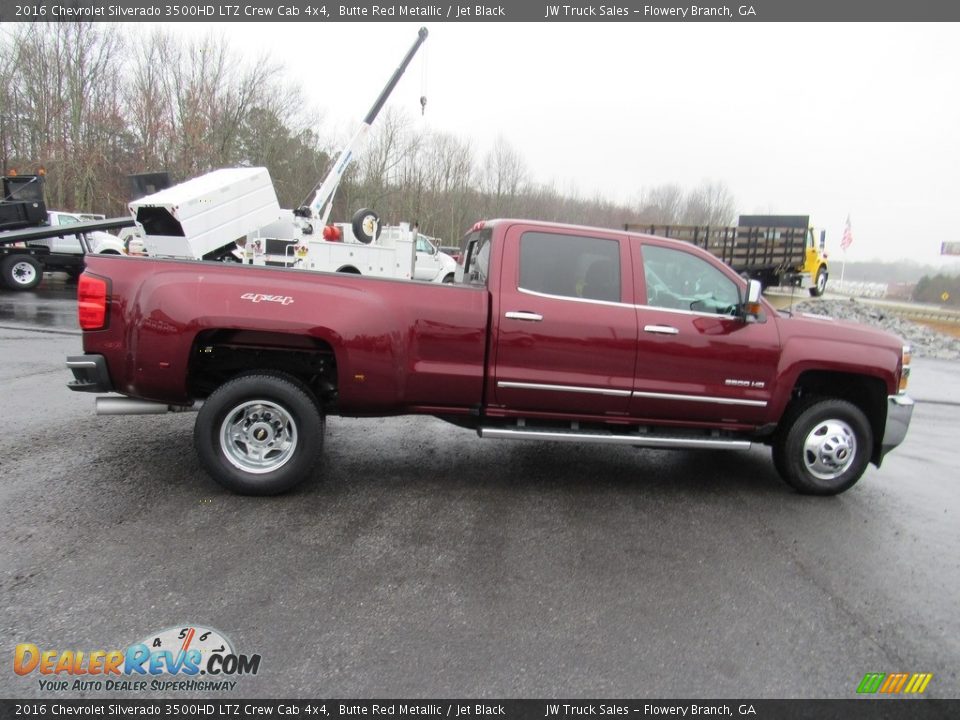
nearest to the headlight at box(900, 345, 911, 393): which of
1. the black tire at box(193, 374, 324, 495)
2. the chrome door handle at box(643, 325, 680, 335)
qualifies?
the chrome door handle at box(643, 325, 680, 335)

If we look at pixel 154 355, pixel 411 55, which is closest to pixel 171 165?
pixel 411 55

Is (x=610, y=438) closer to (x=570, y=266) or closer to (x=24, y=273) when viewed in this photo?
(x=570, y=266)

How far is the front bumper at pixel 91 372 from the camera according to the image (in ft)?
12.9

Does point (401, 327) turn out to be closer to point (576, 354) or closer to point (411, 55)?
point (576, 354)

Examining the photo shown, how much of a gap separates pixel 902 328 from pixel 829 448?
671 inches

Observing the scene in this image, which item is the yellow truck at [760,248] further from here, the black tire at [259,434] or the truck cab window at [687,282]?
the black tire at [259,434]

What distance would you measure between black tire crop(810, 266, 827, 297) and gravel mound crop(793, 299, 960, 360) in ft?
12.0

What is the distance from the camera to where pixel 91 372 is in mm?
3941

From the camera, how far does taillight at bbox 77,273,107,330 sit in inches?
153

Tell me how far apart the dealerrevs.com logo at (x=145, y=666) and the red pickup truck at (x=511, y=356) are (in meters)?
1.59

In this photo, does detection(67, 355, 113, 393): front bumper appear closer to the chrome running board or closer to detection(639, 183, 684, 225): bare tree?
the chrome running board

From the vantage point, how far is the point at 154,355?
3930mm

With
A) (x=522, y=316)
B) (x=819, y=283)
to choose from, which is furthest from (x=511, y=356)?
(x=819, y=283)
